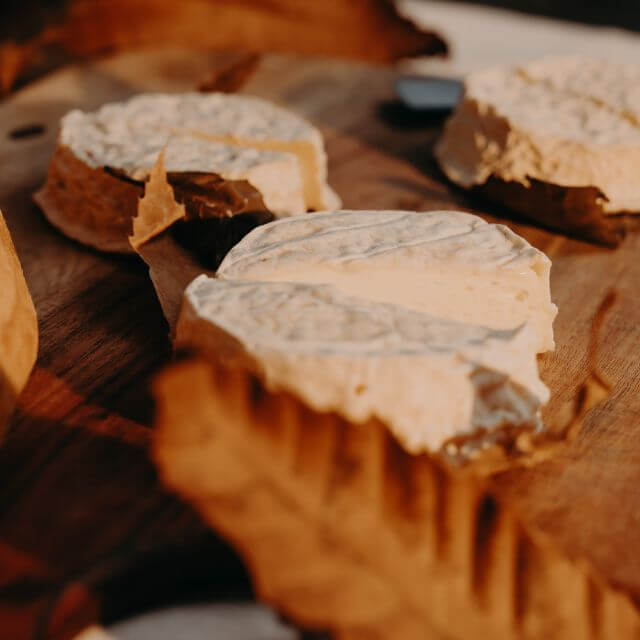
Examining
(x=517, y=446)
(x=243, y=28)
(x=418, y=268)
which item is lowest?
(x=243, y=28)

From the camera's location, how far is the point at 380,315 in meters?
1.15

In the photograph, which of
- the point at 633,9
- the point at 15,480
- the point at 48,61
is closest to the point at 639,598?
the point at 15,480

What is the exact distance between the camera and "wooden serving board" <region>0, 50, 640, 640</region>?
1.01 meters

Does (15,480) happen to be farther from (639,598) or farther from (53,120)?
(53,120)

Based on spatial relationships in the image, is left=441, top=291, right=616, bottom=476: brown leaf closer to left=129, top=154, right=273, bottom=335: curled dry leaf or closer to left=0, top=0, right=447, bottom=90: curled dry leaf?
left=129, top=154, right=273, bottom=335: curled dry leaf

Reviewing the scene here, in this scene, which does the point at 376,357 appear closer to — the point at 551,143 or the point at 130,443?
the point at 130,443

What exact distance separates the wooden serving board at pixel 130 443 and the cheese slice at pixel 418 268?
168 mm

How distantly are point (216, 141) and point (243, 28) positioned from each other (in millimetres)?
1367

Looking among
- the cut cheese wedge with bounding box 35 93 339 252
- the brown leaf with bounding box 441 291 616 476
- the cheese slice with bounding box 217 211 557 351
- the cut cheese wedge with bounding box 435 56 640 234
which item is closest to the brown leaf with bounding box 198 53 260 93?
the cut cheese wedge with bounding box 35 93 339 252

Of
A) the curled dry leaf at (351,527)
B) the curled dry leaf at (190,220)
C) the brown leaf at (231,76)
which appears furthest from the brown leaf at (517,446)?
the brown leaf at (231,76)

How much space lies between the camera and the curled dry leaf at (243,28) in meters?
2.87

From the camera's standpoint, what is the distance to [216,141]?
5.89ft

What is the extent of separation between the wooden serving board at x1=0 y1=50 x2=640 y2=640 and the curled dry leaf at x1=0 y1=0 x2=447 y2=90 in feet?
3.16

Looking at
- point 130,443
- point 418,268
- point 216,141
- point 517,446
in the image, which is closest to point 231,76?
point 216,141
